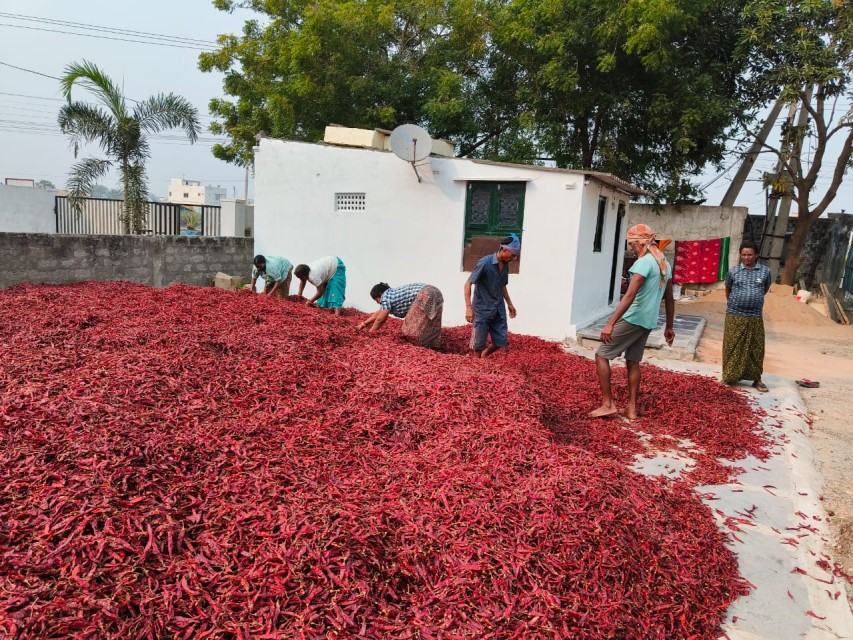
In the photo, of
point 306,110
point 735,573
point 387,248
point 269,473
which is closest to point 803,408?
point 735,573

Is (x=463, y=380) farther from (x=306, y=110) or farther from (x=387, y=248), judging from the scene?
(x=306, y=110)

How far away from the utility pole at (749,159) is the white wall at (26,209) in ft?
58.9

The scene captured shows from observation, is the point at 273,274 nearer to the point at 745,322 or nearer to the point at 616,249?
the point at 745,322

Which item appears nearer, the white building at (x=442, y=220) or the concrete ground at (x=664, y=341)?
the concrete ground at (x=664, y=341)

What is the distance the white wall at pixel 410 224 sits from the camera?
9.11 meters

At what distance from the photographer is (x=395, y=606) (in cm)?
225

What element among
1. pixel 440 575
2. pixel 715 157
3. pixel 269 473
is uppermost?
pixel 715 157

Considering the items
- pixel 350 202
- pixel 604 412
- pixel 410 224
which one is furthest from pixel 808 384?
pixel 350 202

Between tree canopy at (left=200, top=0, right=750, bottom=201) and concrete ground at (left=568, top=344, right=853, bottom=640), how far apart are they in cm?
1051

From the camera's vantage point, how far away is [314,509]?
8.52 ft

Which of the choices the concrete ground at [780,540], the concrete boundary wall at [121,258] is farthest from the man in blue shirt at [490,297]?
the concrete boundary wall at [121,258]

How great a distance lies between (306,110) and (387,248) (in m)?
6.67

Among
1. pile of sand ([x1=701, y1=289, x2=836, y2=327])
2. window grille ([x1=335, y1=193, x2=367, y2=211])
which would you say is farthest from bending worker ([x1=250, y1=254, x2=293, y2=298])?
pile of sand ([x1=701, y1=289, x2=836, y2=327])

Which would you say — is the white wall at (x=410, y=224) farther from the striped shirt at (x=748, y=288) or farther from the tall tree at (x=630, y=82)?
the tall tree at (x=630, y=82)
